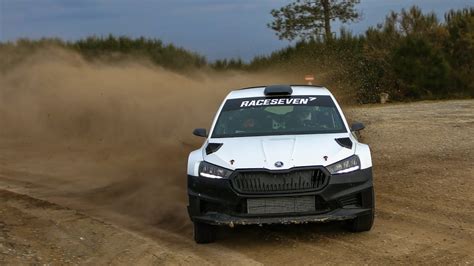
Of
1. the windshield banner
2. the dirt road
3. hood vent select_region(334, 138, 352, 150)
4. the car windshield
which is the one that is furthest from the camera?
the windshield banner

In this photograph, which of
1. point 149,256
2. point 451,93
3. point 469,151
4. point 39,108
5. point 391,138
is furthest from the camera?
point 451,93

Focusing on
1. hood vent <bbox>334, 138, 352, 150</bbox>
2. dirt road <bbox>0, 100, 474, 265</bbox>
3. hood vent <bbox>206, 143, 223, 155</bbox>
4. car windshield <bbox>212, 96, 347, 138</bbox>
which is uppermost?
car windshield <bbox>212, 96, 347, 138</bbox>

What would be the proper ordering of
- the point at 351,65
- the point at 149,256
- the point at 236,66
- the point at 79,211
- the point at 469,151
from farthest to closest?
the point at 236,66, the point at 351,65, the point at 469,151, the point at 79,211, the point at 149,256

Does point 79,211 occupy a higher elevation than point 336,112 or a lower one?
lower

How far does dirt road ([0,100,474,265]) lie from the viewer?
663cm

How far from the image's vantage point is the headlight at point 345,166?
6746mm

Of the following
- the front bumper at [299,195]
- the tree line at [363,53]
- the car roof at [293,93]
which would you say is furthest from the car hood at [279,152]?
the tree line at [363,53]

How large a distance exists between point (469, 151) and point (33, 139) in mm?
11554

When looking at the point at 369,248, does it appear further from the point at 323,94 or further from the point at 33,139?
the point at 33,139

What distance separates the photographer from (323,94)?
28.2ft

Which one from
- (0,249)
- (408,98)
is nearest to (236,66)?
(408,98)

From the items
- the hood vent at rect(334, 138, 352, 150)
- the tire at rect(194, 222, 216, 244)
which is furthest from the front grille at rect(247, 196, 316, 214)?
the hood vent at rect(334, 138, 352, 150)

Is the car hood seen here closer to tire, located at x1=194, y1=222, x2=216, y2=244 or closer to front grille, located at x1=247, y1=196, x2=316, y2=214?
front grille, located at x1=247, y1=196, x2=316, y2=214

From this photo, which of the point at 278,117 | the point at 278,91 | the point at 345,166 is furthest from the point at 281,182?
the point at 278,91
